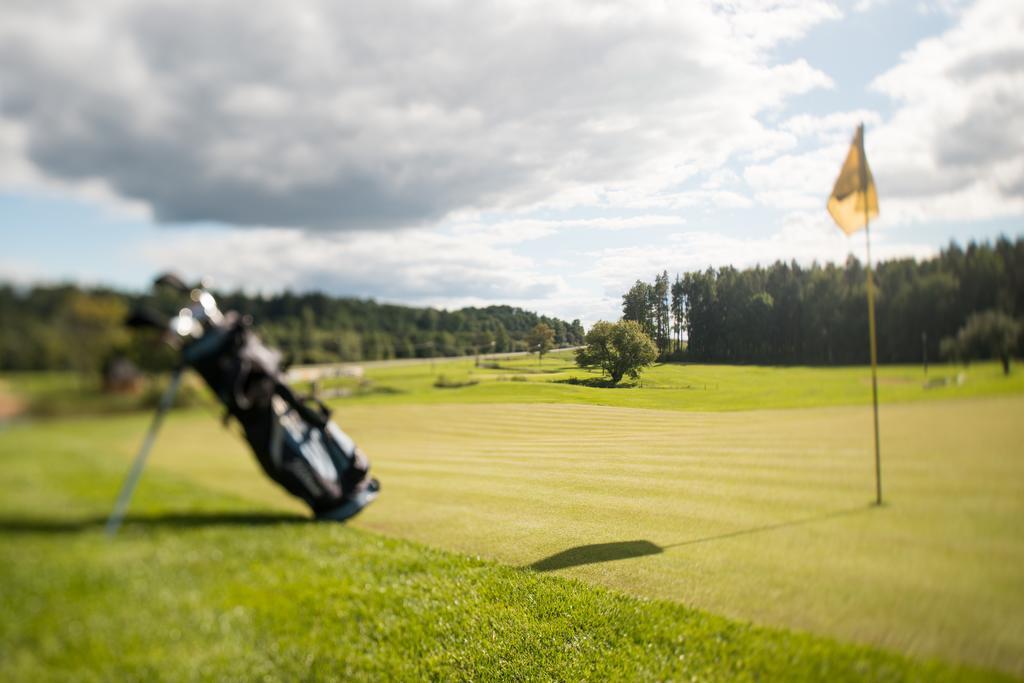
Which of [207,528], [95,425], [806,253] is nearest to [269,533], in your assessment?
[207,528]

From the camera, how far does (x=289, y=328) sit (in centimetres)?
278

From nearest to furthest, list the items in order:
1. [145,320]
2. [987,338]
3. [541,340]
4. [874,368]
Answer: [145,320]
[987,338]
[874,368]
[541,340]

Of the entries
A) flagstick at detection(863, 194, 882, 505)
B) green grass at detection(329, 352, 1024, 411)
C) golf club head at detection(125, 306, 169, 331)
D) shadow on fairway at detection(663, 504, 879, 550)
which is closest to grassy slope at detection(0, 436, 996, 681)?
shadow on fairway at detection(663, 504, 879, 550)

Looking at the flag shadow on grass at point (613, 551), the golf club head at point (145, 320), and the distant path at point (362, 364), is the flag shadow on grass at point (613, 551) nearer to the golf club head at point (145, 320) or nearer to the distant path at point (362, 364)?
the distant path at point (362, 364)

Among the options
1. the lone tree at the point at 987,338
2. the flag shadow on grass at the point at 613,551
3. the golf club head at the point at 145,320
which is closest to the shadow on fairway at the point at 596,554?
the flag shadow on grass at the point at 613,551

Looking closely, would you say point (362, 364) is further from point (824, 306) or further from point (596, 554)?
point (824, 306)

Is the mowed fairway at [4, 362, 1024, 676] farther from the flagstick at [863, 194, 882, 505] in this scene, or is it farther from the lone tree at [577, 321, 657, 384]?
the lone tree at [577, 321, 657, 384]

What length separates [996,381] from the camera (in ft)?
4.66

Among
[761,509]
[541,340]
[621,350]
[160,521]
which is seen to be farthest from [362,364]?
[160,521]

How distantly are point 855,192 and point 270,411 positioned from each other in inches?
78.9

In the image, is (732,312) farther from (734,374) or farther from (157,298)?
(157,298)

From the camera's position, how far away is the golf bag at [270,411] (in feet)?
5.15

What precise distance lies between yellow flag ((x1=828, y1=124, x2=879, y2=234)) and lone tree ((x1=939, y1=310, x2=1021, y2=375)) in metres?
0.39

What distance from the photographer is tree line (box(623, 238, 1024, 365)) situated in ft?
4.86
